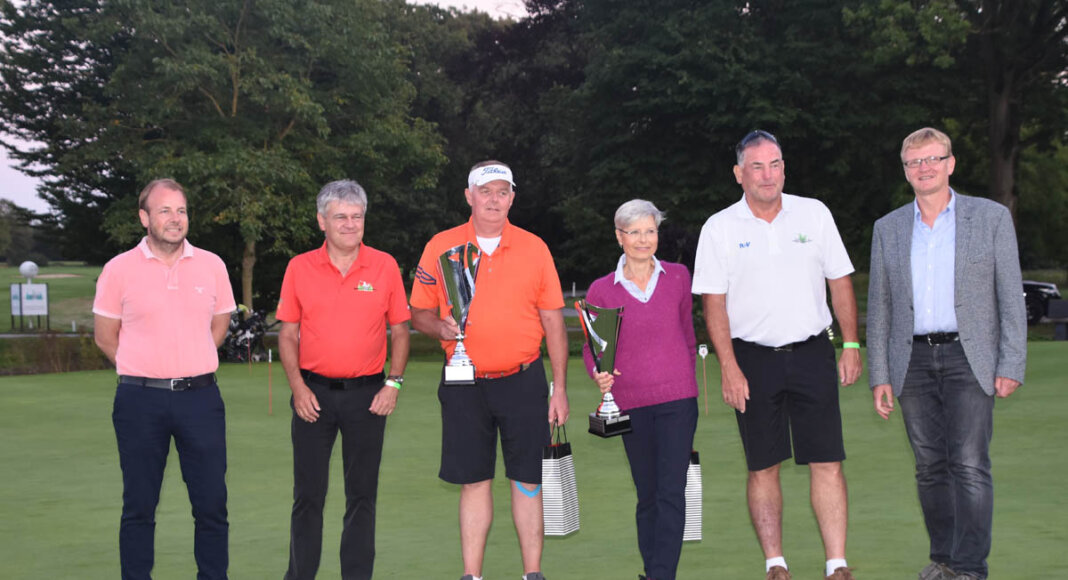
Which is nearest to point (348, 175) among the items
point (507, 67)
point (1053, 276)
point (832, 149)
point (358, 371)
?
point (832, 149)

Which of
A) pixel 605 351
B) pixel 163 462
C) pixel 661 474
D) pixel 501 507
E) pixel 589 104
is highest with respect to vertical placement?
pixel 589 104

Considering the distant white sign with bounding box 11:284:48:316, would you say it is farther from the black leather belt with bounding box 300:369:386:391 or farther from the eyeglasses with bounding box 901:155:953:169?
the eyeglasses with bounding box 901:155:953:169

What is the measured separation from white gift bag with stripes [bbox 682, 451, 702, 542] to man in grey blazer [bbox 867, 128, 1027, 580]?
990mm

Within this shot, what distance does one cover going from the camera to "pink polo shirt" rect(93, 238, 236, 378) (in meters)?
5.27

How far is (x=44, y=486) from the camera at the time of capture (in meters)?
9.38

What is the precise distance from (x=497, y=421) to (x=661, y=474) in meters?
0.84

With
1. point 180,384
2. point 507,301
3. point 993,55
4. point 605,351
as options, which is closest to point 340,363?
point 180,384

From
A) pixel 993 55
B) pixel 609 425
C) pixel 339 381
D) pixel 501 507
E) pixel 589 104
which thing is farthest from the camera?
pixel 589 104

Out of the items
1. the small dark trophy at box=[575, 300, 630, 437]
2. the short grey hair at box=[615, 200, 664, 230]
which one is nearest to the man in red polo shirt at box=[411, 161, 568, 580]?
the small dark trophy at box=[575, 300, 630, 437]

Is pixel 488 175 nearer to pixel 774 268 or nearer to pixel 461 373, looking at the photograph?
pixel 461 373

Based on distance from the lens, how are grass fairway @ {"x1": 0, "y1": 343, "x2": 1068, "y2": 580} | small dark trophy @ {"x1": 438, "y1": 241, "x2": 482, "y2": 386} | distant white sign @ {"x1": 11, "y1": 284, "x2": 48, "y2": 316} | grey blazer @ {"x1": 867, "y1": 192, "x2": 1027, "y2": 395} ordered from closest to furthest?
grey blazer @ {"x1": 867, "y1": 192, "x2": 1027, "y2": 395}, small dark trophy @ {"x1": 438, "y1": 241, "x2": 482, "y2": 386}, grass fairway @ {"x1": 0, "y1": 343, "x2": 1068, "y2": 580}, distant white sign @ {"x1": 11, "y1": 284, "x2": 48, "y2": 316}

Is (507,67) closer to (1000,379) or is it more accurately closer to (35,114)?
(35,114)

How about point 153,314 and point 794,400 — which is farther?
point 794,400

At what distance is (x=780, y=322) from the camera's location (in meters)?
5.55
